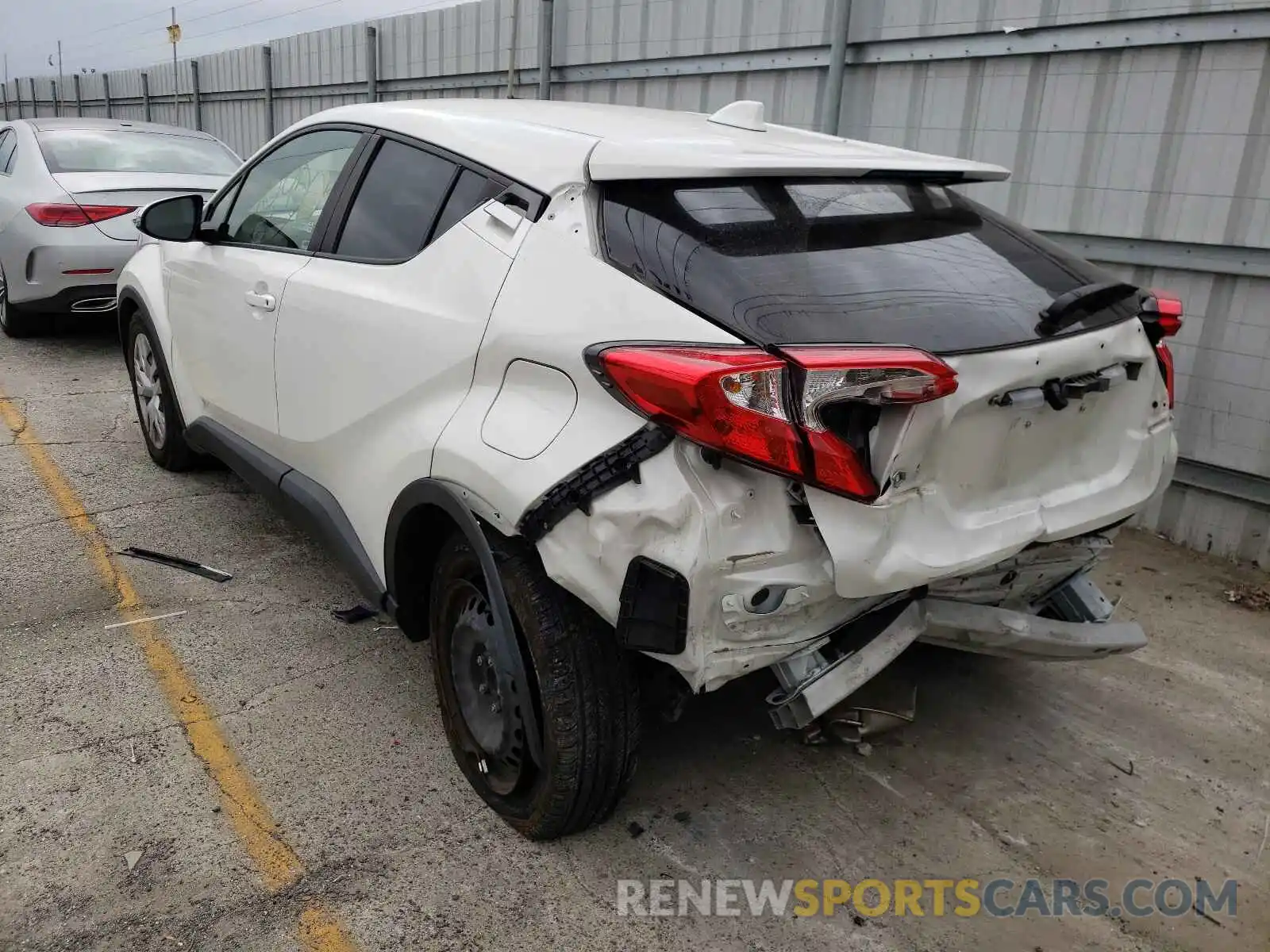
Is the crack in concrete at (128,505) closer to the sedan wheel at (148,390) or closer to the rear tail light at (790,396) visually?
the sedan wheel at (148,390)

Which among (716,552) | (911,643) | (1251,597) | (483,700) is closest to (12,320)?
(483,700)

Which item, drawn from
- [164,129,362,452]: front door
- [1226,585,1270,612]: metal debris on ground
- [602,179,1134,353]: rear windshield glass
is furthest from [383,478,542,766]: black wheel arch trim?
[1226,585,1270,612]: metal debris on ground

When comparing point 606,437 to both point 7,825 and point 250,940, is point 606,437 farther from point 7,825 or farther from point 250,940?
point 7,825

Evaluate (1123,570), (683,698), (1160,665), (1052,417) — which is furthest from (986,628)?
(1123,570)

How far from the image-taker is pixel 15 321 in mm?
7801

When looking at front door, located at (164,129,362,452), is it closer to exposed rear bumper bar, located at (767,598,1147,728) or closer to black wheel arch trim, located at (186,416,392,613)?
black wheel arch trim, located at (186,416,392,613)

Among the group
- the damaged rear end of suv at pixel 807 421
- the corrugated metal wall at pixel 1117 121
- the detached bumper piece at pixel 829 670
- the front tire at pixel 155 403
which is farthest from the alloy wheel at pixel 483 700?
the corrugated metal wall at pixel 1117 121

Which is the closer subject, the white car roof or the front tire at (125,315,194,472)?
the white car roof

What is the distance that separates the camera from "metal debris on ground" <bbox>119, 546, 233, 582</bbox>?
13.4 ft

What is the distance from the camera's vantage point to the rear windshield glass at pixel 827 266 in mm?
2158

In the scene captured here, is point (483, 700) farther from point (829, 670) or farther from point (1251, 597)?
point (1251, 597)

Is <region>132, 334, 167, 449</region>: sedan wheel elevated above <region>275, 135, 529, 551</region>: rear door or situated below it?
below

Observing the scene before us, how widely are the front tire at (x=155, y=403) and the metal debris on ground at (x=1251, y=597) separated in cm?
478

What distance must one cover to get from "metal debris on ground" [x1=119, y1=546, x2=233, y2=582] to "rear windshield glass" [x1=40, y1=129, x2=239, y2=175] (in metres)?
4.28
